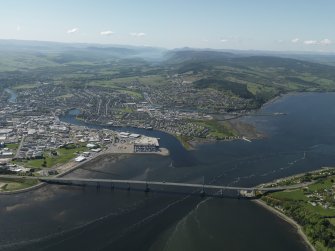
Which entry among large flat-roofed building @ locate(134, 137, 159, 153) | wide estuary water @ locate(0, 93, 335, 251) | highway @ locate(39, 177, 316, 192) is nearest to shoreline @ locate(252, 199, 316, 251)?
wide estuary water @ locate(0, 93, 335, 251)

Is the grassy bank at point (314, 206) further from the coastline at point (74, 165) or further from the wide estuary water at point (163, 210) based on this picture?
the coastline at point (74, 165)

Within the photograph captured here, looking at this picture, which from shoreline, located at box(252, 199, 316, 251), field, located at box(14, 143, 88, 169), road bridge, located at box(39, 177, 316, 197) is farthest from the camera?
field, located at box(14, 143, 88, 169)

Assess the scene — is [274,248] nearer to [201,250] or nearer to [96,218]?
[201,250]

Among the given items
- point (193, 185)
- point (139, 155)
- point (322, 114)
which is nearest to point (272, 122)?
point (322, 114)

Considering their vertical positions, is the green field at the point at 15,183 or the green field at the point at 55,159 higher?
the green field at the point at 55,159

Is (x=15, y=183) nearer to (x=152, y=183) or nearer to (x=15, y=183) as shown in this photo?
(x=15, y=183)

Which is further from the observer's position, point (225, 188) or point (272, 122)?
point (272, 122)

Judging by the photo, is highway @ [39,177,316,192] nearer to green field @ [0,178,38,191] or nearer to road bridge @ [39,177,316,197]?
road bridge @ [39,177,316,197]

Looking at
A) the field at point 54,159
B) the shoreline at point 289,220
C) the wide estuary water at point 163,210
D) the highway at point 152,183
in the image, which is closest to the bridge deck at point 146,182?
the highway at point 152,183
